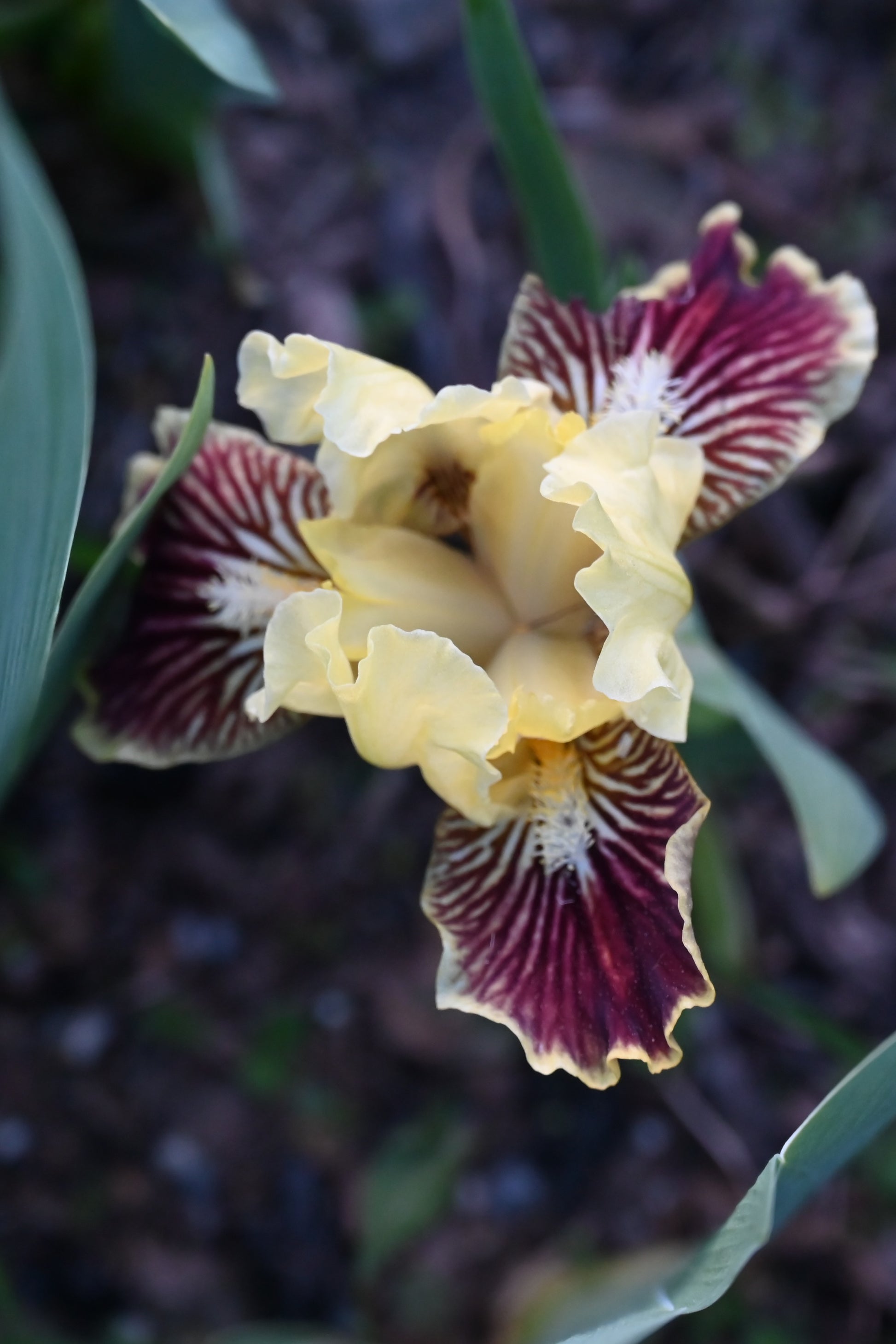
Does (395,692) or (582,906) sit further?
(582,906)

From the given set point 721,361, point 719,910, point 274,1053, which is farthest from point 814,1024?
point 721,361

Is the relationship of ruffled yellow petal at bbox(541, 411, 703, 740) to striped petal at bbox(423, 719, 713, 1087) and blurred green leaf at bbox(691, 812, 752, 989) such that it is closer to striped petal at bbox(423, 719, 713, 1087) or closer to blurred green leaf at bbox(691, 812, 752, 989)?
striped petal at bbox(423, 719, 713, 1087)

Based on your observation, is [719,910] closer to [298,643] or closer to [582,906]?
[582,906]

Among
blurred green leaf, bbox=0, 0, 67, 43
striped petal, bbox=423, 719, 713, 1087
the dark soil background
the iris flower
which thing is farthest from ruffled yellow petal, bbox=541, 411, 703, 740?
blurred green leaf, bbox=0, 0, 67, 43

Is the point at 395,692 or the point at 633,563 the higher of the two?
the point at 633,563

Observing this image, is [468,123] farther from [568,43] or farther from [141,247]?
[141,247]

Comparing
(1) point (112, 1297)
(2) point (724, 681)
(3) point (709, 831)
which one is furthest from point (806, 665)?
(1) point (112, 1297)
